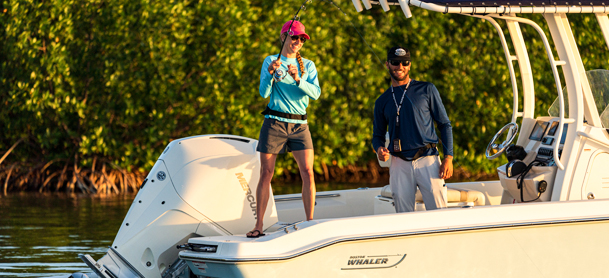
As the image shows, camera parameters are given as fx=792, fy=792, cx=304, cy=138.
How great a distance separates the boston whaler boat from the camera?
4.07 m

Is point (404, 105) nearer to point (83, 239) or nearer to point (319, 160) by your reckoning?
point (83, 239)

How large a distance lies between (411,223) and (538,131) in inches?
64.3

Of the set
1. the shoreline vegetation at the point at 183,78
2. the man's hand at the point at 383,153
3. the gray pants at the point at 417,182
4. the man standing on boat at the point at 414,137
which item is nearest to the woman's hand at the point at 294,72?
the man standing on boat at the point at 414,137

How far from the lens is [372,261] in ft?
13.5

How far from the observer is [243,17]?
496 inches

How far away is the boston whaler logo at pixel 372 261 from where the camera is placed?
4.09m

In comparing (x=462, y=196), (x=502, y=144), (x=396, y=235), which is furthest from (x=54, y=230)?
(x=396, y=235)

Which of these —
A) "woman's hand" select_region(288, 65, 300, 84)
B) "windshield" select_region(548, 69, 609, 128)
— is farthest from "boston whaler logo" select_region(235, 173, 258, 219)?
"windshield" select_region(548, 69, 609, 128)

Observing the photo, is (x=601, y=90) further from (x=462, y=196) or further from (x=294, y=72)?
(x=294, y=72)

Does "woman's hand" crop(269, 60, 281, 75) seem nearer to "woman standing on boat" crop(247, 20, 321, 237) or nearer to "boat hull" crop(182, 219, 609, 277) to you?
"woman standing on boat" crop(247, 20, 321, 237)

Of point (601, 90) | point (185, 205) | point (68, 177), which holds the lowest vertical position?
point (68, 177)

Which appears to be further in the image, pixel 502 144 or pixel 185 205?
pixel 502 144

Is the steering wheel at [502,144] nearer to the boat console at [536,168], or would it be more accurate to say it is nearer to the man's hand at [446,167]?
the boat console at [536,168]

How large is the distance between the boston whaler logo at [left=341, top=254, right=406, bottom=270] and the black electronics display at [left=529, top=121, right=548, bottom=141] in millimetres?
1700
